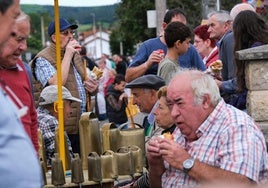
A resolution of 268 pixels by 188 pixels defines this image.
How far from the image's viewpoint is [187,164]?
4465 mm

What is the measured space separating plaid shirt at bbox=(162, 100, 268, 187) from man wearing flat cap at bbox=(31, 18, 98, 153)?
2.48 meters

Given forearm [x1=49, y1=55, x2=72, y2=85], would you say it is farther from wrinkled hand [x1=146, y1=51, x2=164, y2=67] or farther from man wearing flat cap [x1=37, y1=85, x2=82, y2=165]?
wrinkled hand [x1=146, y1=51, x2=164, y2=67]

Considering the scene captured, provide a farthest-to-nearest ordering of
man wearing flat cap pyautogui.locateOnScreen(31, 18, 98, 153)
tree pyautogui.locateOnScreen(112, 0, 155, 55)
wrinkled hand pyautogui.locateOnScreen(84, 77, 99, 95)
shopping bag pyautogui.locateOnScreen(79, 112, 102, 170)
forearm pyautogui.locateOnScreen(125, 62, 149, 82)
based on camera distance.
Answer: tree pyautogui.locateOnScreen(112, 0, 155, 55) → forearm pyautogui.locateOnScreen(125, 62, 149, 82) → wrinkled hand pyautogui.locateOnScreen(84, 77, 99, 95) → man wearing flat cap pyautogui.locateOnScreen(31, 18, 98, 153) → shopping bag pyautogui.locateOnScreen(79, 112, 102, 170)

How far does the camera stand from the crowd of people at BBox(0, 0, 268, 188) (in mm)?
2754

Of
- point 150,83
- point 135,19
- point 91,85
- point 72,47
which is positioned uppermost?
point 72,47

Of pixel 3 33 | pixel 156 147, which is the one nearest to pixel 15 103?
pixel 3 33

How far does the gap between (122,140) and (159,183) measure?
1115 mm

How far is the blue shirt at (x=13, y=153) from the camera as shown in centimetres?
261

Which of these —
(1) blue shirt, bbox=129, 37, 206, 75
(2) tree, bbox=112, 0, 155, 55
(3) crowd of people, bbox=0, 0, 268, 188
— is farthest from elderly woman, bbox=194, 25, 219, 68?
(2) tree, bbox=112, 0, 155, 55

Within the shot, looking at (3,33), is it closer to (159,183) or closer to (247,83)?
(159,183)

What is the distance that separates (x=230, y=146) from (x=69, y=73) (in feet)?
10.4

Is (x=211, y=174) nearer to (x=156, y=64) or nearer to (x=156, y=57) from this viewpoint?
(x=156, y=57)

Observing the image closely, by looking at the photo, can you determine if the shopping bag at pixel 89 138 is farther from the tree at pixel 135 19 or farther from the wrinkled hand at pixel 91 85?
the tree at pixel 135 19

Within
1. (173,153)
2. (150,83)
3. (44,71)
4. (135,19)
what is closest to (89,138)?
(150,83)
